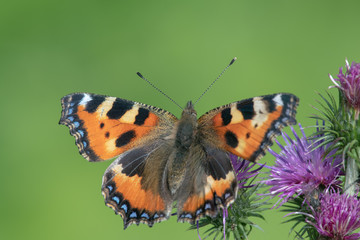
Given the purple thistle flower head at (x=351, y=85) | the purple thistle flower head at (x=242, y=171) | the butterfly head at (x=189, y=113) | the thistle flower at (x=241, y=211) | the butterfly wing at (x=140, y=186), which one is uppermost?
the purple thistle flower head at (x=351, y=85)

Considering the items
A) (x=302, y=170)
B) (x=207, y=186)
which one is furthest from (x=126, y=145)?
(x=302, y=170)

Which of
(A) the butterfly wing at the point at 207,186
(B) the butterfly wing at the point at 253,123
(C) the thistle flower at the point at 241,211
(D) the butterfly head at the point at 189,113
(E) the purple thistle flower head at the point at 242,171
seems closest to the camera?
(B) the butterfly wing at the point at 253,123

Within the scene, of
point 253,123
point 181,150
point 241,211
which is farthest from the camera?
point 181,150

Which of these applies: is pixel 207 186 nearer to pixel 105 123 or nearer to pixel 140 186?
pixel 140 186

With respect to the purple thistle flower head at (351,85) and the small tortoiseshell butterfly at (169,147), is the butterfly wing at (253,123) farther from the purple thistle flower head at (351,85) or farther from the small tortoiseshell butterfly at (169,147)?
the purple thistle flower head at (351,85)

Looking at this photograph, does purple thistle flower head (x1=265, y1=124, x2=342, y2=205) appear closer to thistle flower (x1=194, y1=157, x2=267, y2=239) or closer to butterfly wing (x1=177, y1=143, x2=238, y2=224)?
thistle flower (x1=194, y1=157, x2=267, y2=239)

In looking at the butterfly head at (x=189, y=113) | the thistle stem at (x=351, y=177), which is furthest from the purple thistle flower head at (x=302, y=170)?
the butterfly head at (x=189, y=113)

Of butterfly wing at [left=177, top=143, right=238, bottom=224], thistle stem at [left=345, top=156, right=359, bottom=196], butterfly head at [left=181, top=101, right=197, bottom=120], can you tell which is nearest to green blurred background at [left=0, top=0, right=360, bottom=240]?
butterfly head at [left=181, top=101, right=197, bottom=120]
